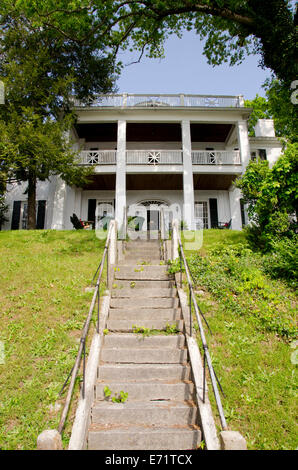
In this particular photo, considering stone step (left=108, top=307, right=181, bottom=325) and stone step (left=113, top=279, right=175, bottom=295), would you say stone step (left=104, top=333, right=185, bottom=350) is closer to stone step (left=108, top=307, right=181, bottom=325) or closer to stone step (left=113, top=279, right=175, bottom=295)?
stone step (left=108, top=307, right=181, bottom=325)

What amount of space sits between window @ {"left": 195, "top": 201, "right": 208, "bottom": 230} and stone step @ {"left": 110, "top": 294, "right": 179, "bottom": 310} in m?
10.8

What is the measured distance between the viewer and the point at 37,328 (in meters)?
4.64

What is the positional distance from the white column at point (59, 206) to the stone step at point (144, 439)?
35.5 ft

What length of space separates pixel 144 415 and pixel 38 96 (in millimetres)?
Result: 12769

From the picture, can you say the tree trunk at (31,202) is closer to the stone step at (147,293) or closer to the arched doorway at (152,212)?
the arched doorway at (152,212)

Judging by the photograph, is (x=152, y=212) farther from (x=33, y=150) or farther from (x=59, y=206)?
(x=33, y=150)

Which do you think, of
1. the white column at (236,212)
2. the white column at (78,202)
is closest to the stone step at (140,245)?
the white column at (236,212)

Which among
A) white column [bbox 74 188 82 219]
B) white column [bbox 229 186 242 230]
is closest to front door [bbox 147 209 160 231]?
white column [bbox 74 188 82 219]

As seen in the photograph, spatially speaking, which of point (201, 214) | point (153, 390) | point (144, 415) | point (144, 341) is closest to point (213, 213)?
point (201, 214)

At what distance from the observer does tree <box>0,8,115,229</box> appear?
36.1 feet

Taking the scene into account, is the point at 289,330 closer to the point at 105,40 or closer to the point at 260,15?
the point at 260,15

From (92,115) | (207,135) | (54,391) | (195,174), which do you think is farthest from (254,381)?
(207,135)

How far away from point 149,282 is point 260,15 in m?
10.6
